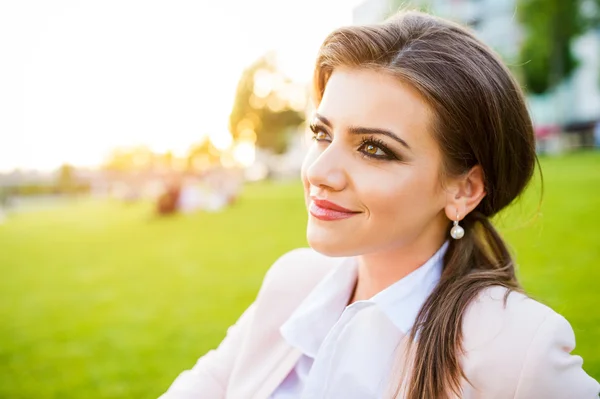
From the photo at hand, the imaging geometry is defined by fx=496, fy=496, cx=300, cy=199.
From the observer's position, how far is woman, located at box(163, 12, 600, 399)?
5.16 feet

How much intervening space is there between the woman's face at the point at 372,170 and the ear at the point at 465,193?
0.08 m

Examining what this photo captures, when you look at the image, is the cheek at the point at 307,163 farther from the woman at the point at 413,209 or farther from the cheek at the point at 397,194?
the cheek at the point at 397,194

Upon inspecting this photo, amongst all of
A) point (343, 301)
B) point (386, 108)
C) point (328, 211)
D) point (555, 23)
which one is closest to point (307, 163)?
point (328, 211)

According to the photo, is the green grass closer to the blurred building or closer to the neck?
the neck

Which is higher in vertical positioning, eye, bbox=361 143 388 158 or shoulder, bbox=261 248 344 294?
eye, bbox=361 143 388 158

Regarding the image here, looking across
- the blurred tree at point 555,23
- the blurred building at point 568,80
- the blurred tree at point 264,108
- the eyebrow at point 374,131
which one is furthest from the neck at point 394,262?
the blurred tree at point 264,108

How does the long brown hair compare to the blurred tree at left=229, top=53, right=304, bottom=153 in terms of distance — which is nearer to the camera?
the long brown hair

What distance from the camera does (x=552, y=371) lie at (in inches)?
54.2

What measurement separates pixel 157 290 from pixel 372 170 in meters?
6.06

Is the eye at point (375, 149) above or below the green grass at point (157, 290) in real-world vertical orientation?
above

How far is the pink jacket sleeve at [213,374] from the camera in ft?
6.68

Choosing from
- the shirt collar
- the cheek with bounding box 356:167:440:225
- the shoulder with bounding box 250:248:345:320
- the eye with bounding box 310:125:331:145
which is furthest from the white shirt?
the eye with bounding box 310:125:331:145

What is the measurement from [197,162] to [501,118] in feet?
66.2

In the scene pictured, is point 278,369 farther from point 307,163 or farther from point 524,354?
point 524,354
